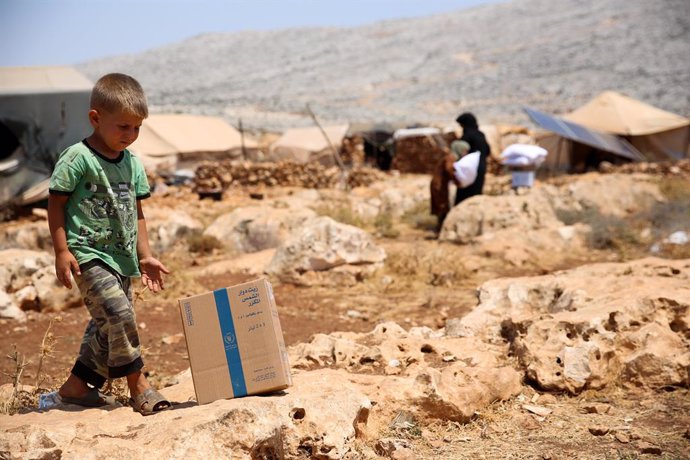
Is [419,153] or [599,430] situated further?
[419,153]

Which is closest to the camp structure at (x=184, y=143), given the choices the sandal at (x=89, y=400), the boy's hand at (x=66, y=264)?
the sandal at (x=89, y=400)

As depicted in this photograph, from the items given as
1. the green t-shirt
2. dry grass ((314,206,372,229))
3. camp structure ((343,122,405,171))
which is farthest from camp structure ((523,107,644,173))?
the green t-shirt

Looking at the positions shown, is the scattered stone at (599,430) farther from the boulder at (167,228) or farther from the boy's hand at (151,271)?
the boulder at (167,228)

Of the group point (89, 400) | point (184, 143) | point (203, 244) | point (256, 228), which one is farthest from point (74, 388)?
point (184, 143)

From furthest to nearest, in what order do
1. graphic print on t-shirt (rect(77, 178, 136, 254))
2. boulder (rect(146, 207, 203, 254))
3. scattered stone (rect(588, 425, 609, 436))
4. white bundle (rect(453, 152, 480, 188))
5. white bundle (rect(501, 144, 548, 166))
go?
white bundle (rect(501, 144, 548, 166)) → white bundle (rect(453, 152, 480, 188)) → boulder (rect(146, 207, 203, 254)) → scattered stone (rect(588, 425, 609, 436)) → graphic print on t-shirt (rect(77, 178, 136, 254))

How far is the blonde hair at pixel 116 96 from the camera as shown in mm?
2893

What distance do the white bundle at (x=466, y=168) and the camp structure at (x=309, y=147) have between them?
336 inches

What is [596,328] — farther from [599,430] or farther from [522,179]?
[522,179]

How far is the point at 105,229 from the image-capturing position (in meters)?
3.00

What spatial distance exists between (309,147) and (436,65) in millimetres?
41976

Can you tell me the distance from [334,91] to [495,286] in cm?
5141

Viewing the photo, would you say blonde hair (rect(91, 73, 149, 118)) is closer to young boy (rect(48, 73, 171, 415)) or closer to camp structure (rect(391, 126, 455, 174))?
young boy (rect(48, 73, 171, 415))

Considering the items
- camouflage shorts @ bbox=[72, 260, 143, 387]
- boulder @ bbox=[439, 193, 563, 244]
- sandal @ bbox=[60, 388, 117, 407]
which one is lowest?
boulder @ bbox=[439, 193, 563, 244]

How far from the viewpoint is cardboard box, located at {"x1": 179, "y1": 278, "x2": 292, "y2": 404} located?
310 cm
